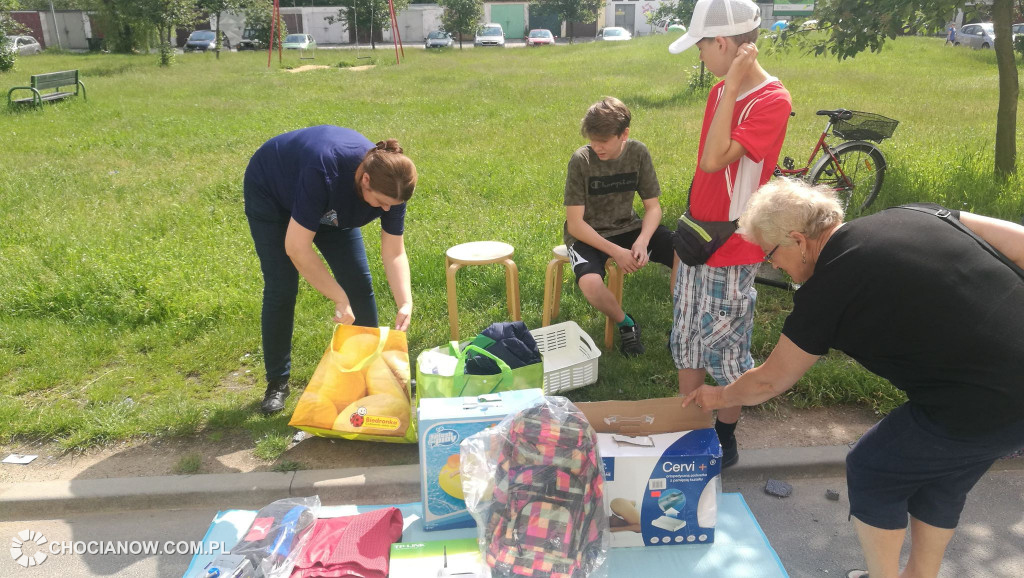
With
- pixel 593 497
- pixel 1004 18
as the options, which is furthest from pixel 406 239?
pixel 1004 18

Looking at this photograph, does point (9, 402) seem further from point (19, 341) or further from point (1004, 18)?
point (1004, 18)

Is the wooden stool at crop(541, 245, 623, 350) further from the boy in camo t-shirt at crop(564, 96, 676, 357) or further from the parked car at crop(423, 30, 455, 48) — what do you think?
the parked car at crop(423, 30, 455, 48)

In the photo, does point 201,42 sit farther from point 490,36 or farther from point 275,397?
point 275,397

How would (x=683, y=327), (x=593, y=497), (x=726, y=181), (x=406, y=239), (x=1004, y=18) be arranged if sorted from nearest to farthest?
(x=593, y=497) → (x=726, y=181) → (x=683, y=327) → (x=406, y=239) → (x=1004, y=18)

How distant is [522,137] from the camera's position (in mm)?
10602

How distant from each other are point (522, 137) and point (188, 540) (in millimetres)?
8404

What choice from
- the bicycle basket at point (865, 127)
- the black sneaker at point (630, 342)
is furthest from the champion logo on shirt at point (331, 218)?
the bicycle basket at point (865, 127)

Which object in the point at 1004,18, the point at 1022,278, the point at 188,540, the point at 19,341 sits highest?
the point at 1004,18

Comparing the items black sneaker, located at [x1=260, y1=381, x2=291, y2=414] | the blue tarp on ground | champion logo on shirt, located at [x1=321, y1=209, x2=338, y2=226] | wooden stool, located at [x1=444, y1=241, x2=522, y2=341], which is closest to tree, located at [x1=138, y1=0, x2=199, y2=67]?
wooden stool, located at [x1=444, y1=241, x2=522, y2=341]

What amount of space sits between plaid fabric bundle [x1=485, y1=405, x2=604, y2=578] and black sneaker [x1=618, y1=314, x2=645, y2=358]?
1.67m

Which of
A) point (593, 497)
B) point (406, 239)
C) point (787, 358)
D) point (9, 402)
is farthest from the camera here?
point (406, 239)

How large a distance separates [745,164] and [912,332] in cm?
107

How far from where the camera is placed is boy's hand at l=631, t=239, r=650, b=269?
4027 millimetres

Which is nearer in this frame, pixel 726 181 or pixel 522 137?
pixel 726 181
